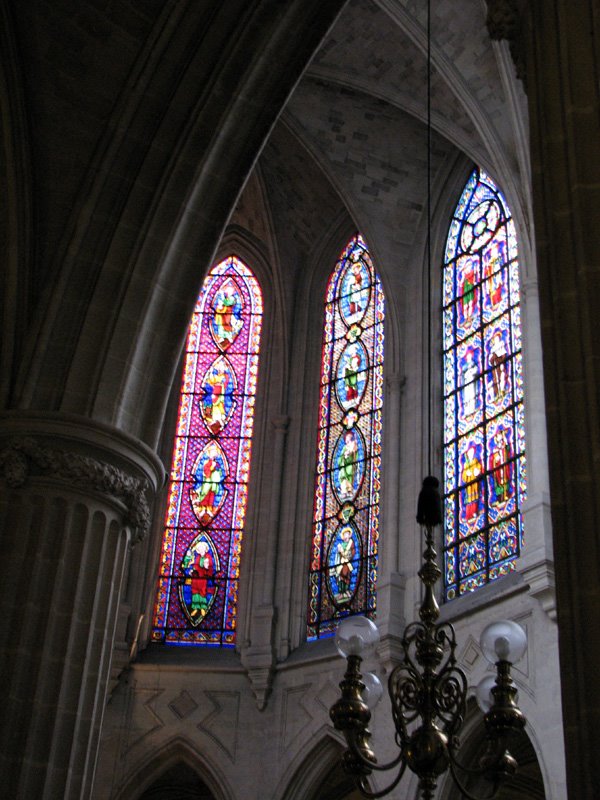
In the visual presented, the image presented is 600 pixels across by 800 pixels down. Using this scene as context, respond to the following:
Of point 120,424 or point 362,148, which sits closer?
point 120,424

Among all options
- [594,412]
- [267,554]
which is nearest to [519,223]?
[267,554]

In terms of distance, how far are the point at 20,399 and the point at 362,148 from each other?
890cm

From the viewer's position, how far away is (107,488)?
809 centimetres

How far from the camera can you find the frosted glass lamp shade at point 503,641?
709 centimetres

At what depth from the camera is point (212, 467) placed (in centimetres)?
1625

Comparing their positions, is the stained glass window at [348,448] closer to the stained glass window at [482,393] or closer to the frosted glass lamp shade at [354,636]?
the stained glass window at [482,393]

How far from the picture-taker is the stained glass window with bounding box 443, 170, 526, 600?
1315cm

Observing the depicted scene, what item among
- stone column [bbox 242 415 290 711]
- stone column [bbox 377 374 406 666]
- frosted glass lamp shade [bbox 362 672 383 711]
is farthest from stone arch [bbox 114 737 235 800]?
frosted glass lamp shade [bbox 362 672 383 711]

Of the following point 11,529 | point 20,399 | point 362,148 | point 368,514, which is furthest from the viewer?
point 362,148

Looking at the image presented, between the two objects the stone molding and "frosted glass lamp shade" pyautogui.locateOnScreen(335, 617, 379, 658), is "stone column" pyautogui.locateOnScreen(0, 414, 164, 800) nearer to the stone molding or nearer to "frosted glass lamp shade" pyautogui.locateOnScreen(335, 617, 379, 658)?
the stone molding

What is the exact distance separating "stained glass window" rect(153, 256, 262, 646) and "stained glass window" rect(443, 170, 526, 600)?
302 cm

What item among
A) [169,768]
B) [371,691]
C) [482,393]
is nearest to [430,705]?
[371,691]

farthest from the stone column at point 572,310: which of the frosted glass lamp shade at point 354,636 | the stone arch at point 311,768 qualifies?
the stone arch at point 311,768

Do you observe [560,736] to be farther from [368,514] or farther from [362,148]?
[362,148]
